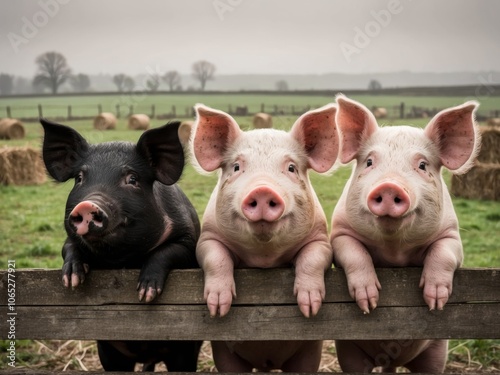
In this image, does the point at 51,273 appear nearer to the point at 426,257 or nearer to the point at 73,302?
the point at 73,302

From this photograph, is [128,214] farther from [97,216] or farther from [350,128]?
[350,128]

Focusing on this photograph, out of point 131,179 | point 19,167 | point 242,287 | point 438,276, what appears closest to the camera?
point 438,276

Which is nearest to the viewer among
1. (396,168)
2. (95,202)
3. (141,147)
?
(95,202)

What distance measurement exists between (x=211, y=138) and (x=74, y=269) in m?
1.01

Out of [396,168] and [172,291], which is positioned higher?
[396,168]

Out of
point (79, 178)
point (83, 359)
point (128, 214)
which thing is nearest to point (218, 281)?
point (128, 214)

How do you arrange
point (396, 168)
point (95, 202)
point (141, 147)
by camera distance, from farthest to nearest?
1. point (141, 147)
2. point (396, 168)
3. point (95, 202)

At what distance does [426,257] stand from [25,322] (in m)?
2.03

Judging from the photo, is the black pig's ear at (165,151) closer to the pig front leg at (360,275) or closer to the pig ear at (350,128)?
the pig ear at (350,128)

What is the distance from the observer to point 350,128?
353 cm

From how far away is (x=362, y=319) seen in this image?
309 centimetres

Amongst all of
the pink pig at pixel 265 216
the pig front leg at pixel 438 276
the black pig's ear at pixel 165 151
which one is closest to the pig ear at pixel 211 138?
the pink pig at pixel 265 216

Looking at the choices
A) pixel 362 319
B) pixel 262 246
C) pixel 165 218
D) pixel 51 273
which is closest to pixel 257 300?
pixel 262 246

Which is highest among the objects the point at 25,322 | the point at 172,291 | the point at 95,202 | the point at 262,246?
the point at 95,202
